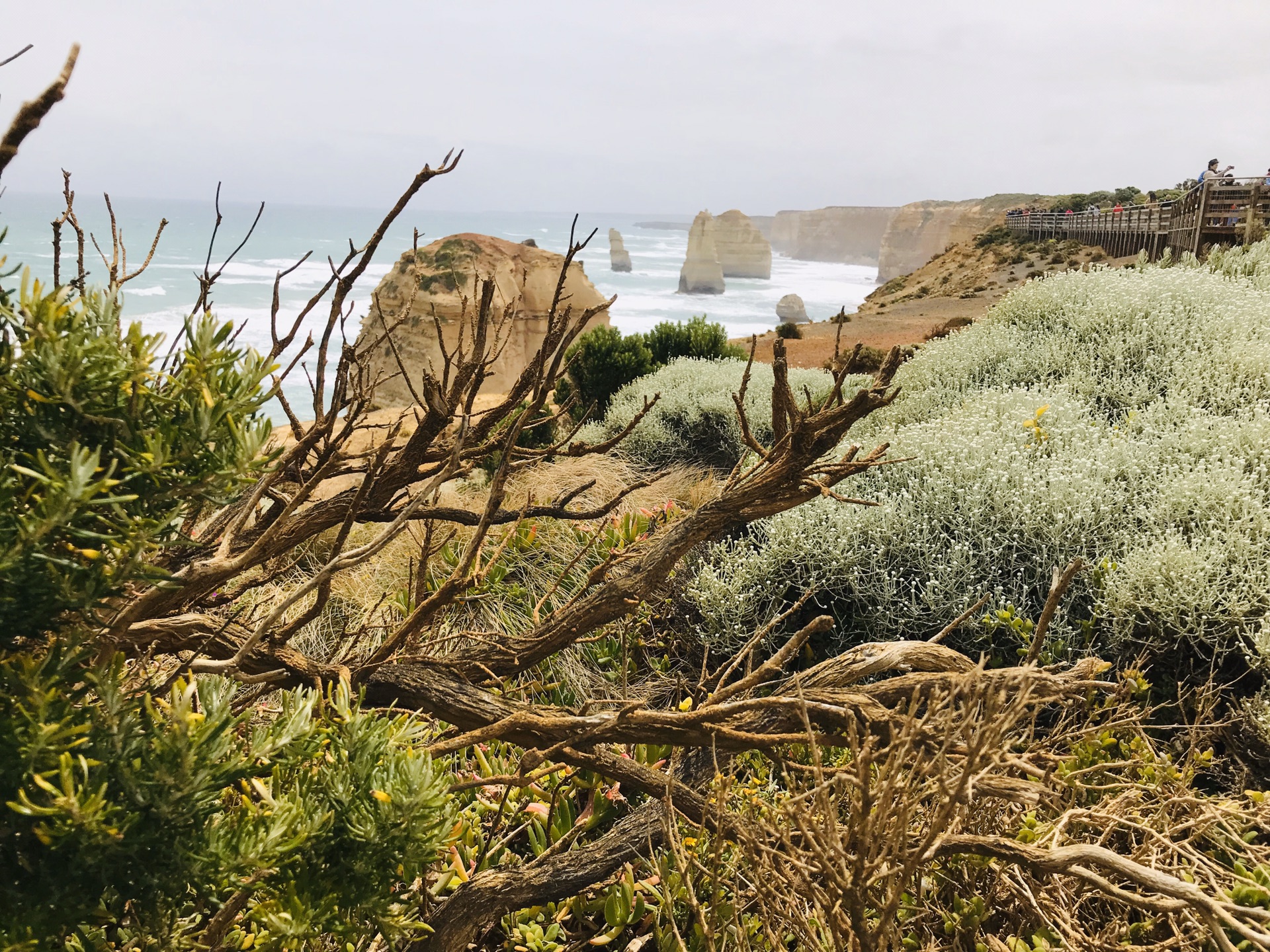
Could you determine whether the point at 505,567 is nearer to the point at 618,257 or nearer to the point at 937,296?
the point at 937,296

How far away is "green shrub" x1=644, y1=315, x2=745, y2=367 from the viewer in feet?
38.7

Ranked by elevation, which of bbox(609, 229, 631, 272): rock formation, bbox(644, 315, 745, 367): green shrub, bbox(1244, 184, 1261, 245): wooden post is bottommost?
bbox(644, 315, 745, 367): green shrub

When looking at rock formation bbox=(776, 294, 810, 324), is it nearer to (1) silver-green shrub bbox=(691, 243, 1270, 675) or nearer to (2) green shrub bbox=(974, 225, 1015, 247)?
(2) green shrub bbox=(974, 225, 1015, 247)

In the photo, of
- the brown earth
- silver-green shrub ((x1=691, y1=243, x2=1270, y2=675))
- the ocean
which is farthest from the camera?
the ocean

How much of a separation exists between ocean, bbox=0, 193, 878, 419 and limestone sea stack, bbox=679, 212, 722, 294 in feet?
9.86

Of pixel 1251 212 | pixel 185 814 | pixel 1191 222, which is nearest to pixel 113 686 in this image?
pixel 185 814

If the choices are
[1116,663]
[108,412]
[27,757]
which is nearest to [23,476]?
[108,412]

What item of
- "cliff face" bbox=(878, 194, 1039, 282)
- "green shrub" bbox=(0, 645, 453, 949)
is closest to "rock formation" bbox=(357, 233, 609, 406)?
"green shrub" bbox=(0, 645, 453, 949)

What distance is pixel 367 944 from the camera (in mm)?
2064

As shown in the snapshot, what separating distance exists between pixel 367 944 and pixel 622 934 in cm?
81

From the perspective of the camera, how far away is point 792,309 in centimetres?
7575

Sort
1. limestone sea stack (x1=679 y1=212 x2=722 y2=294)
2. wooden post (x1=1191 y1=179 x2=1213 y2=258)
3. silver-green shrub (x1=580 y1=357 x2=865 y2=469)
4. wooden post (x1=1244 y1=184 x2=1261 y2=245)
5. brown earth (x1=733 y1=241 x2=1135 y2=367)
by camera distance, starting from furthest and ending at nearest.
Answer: limestone sea stack (x1=679 y1=212 x2=722 y2=294) → brown earth (x1=733 y1=241 x2=1135 y2=367) → wooden post (x1=1191 y1=179 x2=1213 y2=258) → wooden post (x1=1244 y1=184 x2=1261 y2=245) → silver-green shrub (x1=580 y1=357 x2=865 y2=469)

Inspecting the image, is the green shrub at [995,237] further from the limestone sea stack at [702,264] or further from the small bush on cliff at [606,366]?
the limestone sea stack at [702,264]

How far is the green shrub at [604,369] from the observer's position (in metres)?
10.7
